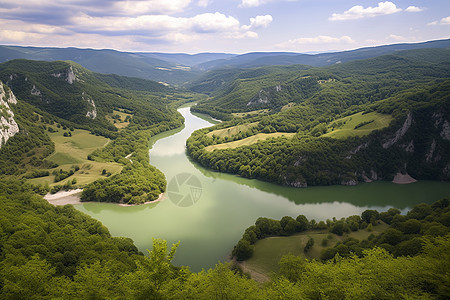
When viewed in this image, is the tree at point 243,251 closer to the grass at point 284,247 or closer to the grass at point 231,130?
the grass at point 284,247

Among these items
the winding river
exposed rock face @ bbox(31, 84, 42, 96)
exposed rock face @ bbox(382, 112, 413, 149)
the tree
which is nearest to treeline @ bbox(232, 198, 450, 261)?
the tree

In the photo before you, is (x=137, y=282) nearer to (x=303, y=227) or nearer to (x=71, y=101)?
(x=303, y=227)

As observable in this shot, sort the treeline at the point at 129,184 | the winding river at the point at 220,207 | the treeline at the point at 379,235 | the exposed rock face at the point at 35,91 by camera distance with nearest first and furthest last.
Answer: the treeline at the point at 379,235
the winding river at the point at 220,207
the treeline at the point at 129,184
the exposed rock face at the point at 35,91

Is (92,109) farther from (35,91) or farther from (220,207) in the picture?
(220,207)

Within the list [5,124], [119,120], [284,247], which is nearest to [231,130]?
[119,120]

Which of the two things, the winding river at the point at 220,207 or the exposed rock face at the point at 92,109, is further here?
the exposed rock face at the point at 92,109

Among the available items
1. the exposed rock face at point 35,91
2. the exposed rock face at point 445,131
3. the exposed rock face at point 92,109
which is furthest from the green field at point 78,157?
the exposed rock face at point 445,131

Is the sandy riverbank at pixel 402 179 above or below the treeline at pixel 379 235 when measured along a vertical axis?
below

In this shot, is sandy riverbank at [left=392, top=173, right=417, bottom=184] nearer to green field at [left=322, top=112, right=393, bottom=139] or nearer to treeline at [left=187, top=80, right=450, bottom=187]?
treeline at [left=187, top=80, right=450, bottom=187]
